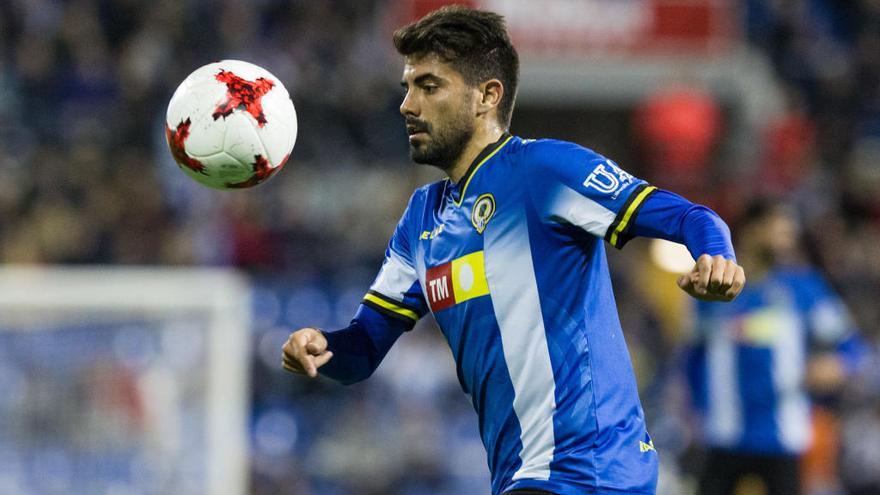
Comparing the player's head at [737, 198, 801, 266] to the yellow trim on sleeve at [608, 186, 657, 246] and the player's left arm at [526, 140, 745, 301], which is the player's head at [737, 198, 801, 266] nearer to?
the player's left arm at [526, 140, 745, 301]

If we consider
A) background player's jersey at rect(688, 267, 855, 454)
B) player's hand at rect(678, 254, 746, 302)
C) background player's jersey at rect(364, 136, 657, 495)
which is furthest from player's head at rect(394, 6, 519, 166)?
background player's jersey at rect(688, 267, 855, 454)

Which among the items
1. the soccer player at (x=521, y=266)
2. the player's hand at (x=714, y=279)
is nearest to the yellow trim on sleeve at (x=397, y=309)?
the soccer player at (x=521, y=266)

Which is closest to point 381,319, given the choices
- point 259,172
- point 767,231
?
point 259,172

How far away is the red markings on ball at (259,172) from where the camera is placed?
154 inches

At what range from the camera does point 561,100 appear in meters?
15.1

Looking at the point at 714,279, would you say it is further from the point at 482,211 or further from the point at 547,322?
the point at 482,211

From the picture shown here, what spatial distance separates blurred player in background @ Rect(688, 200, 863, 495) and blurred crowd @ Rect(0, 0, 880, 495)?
136 centimetres

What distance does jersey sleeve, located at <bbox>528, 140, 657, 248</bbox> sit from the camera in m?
3.25

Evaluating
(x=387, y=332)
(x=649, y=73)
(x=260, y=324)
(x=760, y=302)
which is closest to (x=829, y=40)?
(x=649, y=73)

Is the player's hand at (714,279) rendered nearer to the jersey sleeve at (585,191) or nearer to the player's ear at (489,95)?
the jersey sleeve at (585,191)

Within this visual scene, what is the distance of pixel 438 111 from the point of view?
3.60 m

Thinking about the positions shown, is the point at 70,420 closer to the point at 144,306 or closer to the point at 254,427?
the point at 144,306

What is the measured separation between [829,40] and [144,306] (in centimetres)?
880

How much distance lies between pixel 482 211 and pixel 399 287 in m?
0.48
